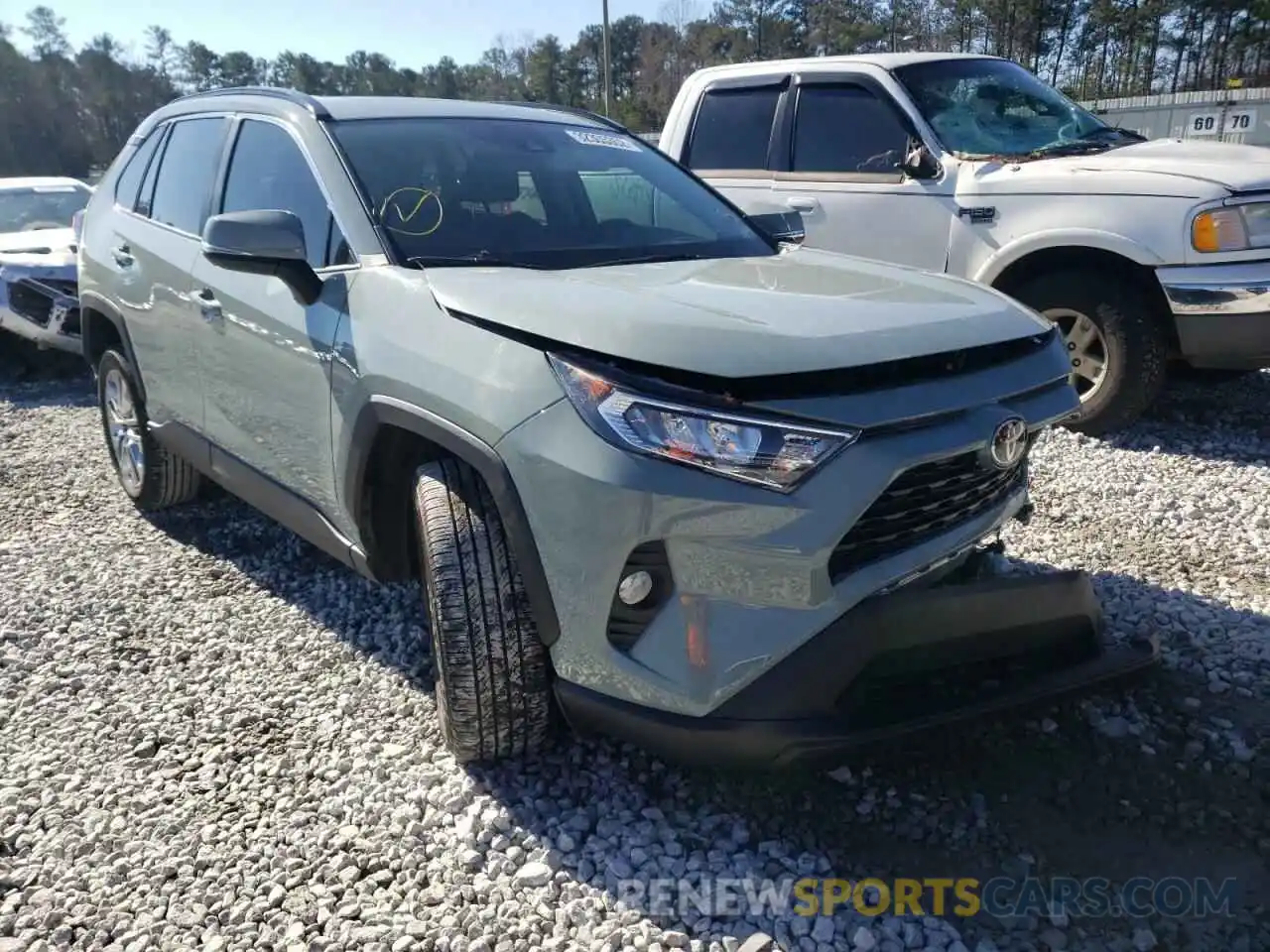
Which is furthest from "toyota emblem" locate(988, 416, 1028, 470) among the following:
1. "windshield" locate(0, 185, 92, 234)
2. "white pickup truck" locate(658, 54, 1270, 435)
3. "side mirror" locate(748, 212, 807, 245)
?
"windshield" locate(0, 185, 92, 234)

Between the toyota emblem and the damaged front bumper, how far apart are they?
7.45m

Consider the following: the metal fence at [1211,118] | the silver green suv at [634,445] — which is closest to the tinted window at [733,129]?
the silver green suv at [634,445]

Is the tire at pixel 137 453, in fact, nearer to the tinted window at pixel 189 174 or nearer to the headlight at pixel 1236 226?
the tinted window at pixel 189 174

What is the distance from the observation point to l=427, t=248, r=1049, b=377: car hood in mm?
2113

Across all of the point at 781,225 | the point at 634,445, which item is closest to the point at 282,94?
the point at 781,225

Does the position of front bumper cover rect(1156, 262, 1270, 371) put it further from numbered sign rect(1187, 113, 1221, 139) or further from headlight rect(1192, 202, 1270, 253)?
numbered sign rect(1187, 113, 1221, 139)

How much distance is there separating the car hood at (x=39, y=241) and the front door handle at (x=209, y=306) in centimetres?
573

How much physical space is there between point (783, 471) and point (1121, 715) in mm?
1483

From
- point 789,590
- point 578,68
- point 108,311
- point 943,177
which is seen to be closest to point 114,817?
point 789,590

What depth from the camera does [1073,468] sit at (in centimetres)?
486

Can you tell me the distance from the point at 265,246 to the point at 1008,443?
1.95 m

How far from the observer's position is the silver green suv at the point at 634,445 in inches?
81.3

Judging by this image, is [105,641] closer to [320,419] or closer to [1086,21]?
[320,419]

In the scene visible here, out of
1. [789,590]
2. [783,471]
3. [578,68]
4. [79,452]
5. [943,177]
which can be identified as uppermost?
[578,68]
